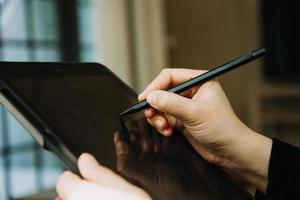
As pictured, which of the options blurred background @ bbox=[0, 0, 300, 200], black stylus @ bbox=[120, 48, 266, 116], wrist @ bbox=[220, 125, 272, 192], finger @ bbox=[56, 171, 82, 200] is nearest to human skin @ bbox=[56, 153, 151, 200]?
finger @ bbox=[56, 171, 82, 200]

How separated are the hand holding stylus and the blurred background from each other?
3.54 feet

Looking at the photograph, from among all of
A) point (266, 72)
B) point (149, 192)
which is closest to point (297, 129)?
point (266, 72)

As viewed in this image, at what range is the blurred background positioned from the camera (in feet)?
5.56

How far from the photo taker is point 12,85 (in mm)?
419

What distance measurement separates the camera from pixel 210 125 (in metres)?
0.57

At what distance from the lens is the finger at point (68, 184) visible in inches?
15.5

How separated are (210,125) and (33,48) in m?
1.32

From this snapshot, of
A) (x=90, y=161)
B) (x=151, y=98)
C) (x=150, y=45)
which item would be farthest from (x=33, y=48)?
(x=90, y=161)

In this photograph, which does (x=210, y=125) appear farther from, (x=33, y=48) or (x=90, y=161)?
(x=33, y=48)

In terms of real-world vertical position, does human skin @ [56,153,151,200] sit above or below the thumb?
below

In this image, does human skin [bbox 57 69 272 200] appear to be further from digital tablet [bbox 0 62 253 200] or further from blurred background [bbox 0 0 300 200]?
blurred background [bbox 0 0 300 200]

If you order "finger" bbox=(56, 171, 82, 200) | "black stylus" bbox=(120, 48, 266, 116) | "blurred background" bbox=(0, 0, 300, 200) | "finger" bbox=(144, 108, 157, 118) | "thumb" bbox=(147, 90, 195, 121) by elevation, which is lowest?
"blurred background" bbox=(0, 0, 300, 200)

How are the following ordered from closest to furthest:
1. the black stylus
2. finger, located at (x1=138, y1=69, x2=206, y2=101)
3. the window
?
the black stylus < finger, located at (x1=138, y1=69, x2=206, y2=101) < the window

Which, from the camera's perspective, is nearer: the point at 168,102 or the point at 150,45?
the point at 168,102
